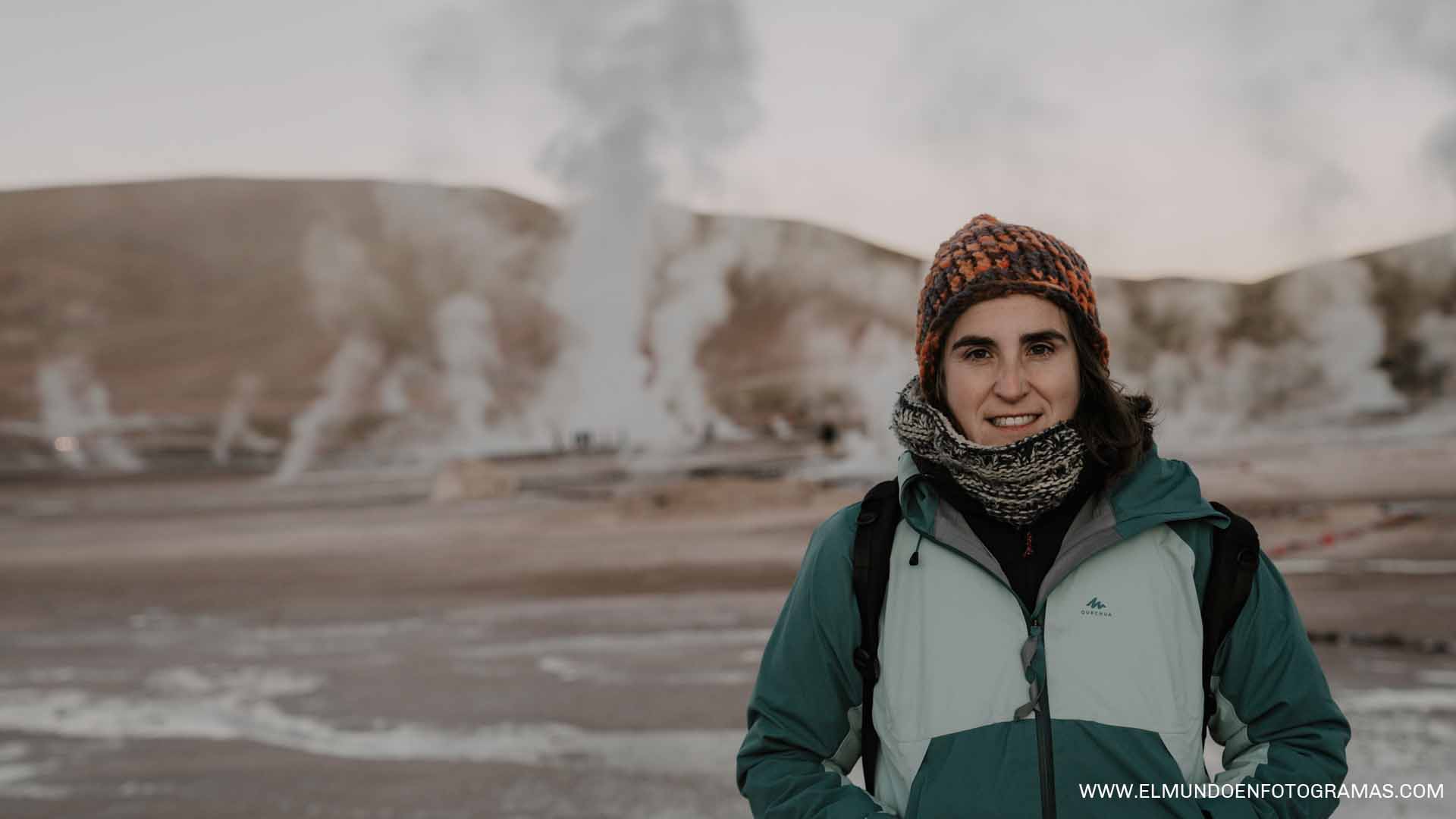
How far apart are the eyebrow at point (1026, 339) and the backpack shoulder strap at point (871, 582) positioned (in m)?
0.29

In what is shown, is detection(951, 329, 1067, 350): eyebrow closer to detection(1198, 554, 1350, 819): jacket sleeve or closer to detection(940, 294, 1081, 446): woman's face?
detection(940, 294, 1081, 446): woman's face

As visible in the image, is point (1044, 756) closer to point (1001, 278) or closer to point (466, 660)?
point (1001, 278)

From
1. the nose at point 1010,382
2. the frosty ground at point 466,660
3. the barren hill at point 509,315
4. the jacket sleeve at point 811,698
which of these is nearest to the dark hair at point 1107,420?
the nose at point 1010,382

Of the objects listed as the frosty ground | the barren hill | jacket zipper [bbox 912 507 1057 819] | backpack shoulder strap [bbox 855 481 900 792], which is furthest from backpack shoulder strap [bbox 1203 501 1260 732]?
the barren hill

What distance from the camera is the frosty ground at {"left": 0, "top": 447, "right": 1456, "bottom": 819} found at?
654 cm

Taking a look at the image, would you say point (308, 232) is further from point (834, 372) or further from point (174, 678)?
point (174, 678)

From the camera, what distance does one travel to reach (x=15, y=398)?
56625 mm

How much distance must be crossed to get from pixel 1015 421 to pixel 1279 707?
615 mm

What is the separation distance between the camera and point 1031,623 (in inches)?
75.9

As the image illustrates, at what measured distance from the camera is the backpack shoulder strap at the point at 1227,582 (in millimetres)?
1924

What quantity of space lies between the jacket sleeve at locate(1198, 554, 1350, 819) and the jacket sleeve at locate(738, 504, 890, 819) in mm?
589

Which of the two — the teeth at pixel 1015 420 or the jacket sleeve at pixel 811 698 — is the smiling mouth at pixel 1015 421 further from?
the jacket sleeve at pixel 811 698

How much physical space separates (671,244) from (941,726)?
6424 cm

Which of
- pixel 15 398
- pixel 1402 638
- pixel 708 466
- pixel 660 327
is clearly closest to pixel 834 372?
pixel 660 327
